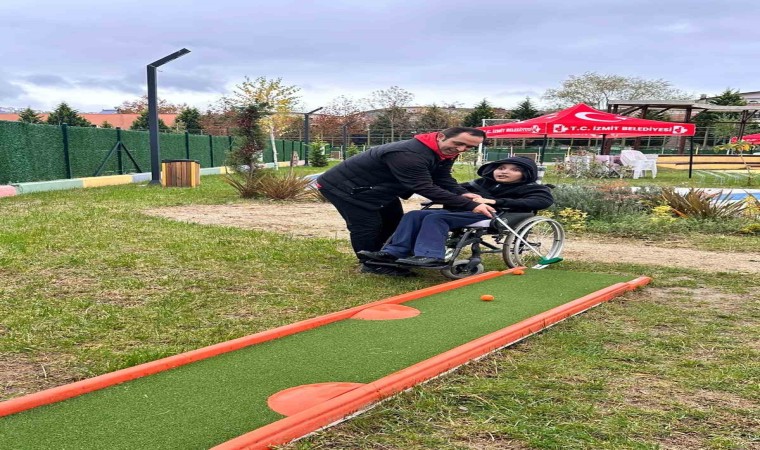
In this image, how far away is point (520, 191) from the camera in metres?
5.28

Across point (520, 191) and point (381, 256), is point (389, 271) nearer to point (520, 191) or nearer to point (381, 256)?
point (381, 256)

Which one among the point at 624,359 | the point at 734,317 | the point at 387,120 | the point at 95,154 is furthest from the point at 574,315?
the point at 387,120

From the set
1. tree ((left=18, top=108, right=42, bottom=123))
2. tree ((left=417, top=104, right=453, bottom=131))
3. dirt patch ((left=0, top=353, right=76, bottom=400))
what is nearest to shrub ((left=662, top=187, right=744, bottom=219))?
dirt patch ((left=0, top=353, right=76, bottom=400))

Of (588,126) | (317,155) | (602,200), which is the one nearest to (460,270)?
(602,200)

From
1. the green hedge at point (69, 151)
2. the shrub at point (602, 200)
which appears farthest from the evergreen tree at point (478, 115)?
the shrub at point (602, 200)

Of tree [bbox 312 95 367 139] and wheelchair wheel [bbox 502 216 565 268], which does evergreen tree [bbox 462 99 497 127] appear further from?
wheelchair wheel [bbox 502 216 565 268]

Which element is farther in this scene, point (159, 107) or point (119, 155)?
point (159, 107)

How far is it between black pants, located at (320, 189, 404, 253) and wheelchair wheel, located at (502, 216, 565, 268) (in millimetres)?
1062

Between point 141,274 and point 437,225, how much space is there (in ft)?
8.04

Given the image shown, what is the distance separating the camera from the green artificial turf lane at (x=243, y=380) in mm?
2016

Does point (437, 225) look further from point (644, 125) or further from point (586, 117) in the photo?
point (644, 125)

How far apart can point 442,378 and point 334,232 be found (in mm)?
5151

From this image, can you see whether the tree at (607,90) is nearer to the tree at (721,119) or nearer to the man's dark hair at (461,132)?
the tree at (721,119)

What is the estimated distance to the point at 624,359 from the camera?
9.70 ft
